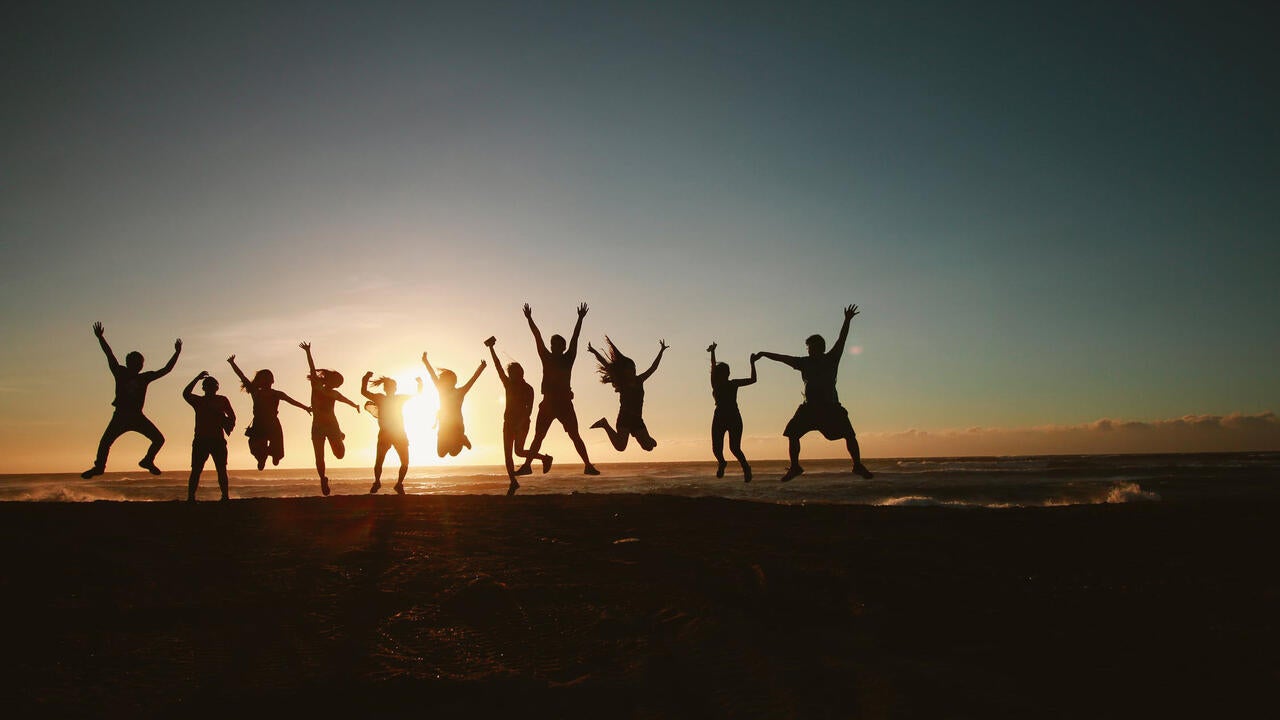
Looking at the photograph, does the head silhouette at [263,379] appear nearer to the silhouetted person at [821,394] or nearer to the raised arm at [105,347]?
the raised arm at [105,347]

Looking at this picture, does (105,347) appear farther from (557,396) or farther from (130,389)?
(557,396)

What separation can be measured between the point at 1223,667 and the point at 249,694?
21.9ft

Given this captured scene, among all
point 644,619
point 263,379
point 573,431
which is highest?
point 263,379

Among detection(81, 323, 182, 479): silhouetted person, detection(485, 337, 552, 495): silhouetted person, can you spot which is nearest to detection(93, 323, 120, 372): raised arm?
detection(81, 323, 182, 479): silhouetted person

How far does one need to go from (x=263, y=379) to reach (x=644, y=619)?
11288 mm

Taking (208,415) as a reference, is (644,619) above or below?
below

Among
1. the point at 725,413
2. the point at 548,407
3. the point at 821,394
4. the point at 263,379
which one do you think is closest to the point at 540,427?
the point at 548,407

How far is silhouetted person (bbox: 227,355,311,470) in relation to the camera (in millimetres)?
13938

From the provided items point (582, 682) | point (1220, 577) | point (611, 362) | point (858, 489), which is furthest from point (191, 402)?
point (858, 489)

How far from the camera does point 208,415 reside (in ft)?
41.9

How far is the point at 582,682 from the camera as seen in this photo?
487 centimetres

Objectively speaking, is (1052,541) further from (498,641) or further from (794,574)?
(498,641)

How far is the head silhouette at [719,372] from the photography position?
40.9 feet

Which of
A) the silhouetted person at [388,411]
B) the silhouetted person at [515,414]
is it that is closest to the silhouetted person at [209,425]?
the silhouetted person at [388,411]
